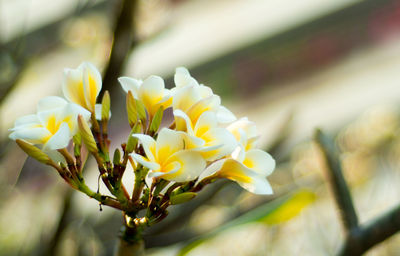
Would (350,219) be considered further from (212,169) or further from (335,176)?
(212,169)

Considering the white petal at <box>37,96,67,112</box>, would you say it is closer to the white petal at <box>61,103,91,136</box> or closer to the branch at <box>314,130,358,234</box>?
the white petal at <box>61,103,91,136</box>

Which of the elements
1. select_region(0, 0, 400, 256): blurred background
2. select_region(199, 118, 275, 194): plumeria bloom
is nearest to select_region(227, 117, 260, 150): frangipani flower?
select_region(199, 118, 275, 194): plumeria bloom

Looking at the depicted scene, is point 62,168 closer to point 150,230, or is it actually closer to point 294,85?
point 150,230

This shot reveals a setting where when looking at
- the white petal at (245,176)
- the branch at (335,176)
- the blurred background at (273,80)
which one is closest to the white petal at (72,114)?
the white petal at (245,176)

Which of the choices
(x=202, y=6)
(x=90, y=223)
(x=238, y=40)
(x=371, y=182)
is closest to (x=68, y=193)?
(x=90, y=223)

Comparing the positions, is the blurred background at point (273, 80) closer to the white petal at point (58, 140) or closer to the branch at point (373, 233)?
the branch at point (373, 233)

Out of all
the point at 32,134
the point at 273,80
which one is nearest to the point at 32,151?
the point at 32,134
